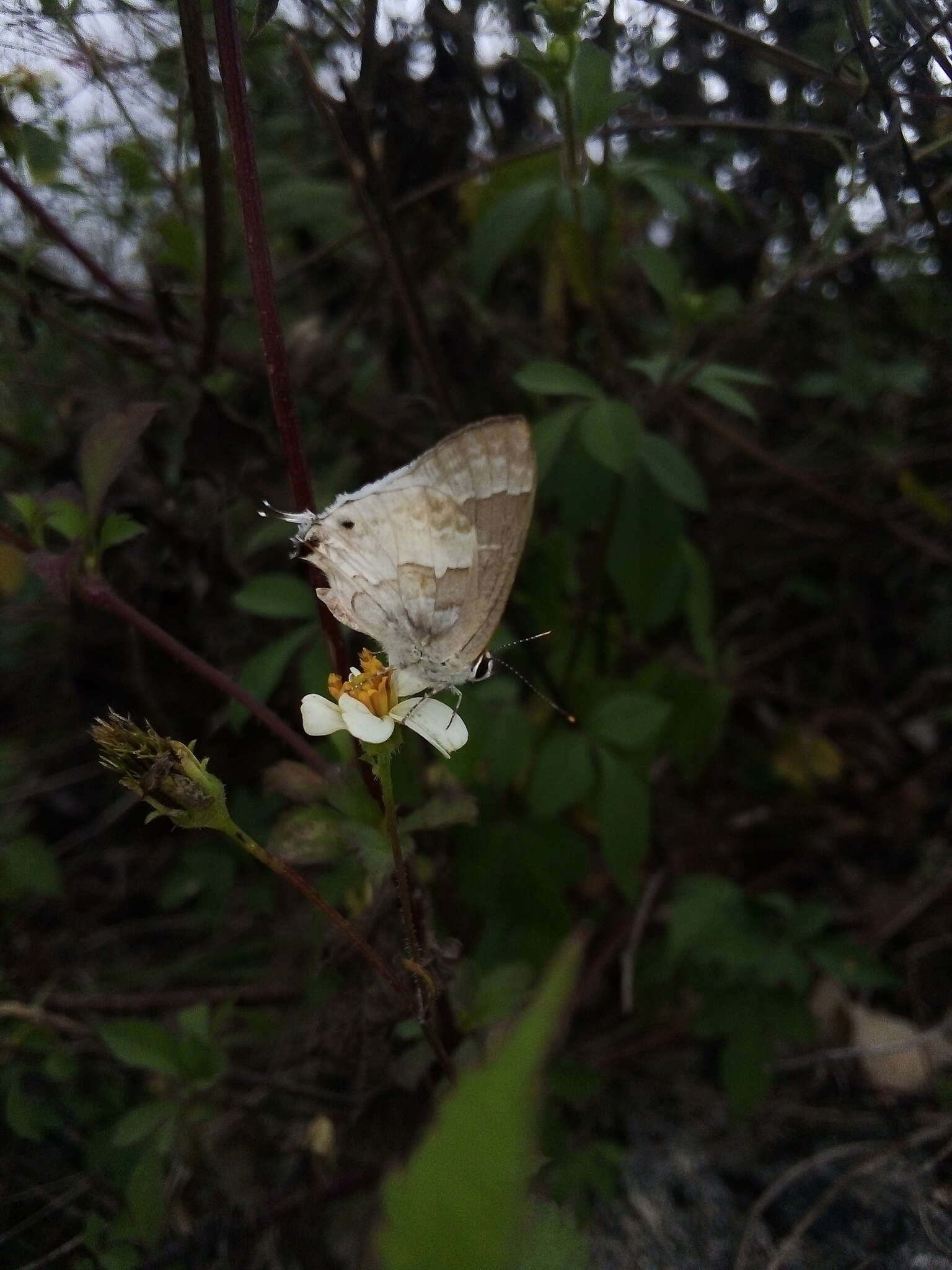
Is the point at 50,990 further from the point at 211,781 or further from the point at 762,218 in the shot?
the point at 762,218

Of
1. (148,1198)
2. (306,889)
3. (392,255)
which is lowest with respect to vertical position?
(148,1198)

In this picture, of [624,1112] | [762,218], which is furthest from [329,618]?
[762,218]

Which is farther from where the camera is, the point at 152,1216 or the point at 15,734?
the point at 15,734

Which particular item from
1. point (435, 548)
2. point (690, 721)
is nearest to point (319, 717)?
point (435, 548)

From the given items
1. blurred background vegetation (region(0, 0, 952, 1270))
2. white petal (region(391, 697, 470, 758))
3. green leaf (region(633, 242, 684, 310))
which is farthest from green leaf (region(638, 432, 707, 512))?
white petal (region(391, 697, 470, 758))

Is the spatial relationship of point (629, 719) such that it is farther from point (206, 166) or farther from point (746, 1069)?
point (206, 166)

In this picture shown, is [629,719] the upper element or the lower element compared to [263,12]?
lower

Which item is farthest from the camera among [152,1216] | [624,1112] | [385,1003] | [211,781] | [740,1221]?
[624,1112]
